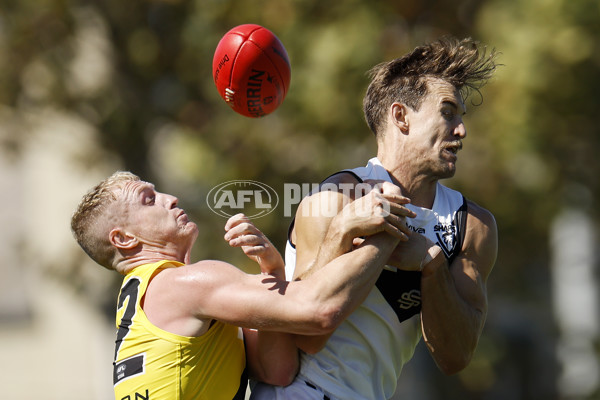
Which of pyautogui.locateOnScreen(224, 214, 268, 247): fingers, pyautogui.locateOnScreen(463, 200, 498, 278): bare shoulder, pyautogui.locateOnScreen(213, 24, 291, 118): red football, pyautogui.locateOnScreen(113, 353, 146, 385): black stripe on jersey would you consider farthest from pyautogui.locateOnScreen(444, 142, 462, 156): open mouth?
pyautogui.locateOnScreen(113, 353, 146, 385): black stripe on jersey

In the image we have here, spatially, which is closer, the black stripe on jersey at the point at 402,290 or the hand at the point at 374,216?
the hand at the point at 374,216

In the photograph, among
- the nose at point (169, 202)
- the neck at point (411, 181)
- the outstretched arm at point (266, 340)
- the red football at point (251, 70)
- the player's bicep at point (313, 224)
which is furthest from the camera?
the red football at point (251, 70)

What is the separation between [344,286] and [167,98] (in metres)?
8.47

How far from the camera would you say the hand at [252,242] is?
4.27 metres

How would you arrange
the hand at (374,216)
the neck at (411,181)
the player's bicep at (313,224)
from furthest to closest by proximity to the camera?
1. the neck at (411,181)
2. the player's bicep at (313,224)
3. the hand at (374,216)

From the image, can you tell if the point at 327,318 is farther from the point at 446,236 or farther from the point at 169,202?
the point at 169,202

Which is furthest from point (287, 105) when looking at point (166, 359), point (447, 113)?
point (166, 359)

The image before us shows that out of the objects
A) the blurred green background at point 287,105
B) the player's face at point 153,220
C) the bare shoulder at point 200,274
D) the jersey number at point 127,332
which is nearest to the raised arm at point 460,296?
the bare shoulder at point 200,274

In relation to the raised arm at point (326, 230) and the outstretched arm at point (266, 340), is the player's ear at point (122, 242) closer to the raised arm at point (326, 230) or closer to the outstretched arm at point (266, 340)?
the outstretched arm at point (266, 340)

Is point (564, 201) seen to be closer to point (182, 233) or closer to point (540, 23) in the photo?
point (540, 23)

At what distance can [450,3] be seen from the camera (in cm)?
1212

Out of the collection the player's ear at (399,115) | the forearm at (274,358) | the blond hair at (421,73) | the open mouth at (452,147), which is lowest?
the forearm at (274,358)

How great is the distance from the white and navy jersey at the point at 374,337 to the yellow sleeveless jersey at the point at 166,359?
1.34 feet

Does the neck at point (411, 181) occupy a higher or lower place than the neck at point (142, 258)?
higher
